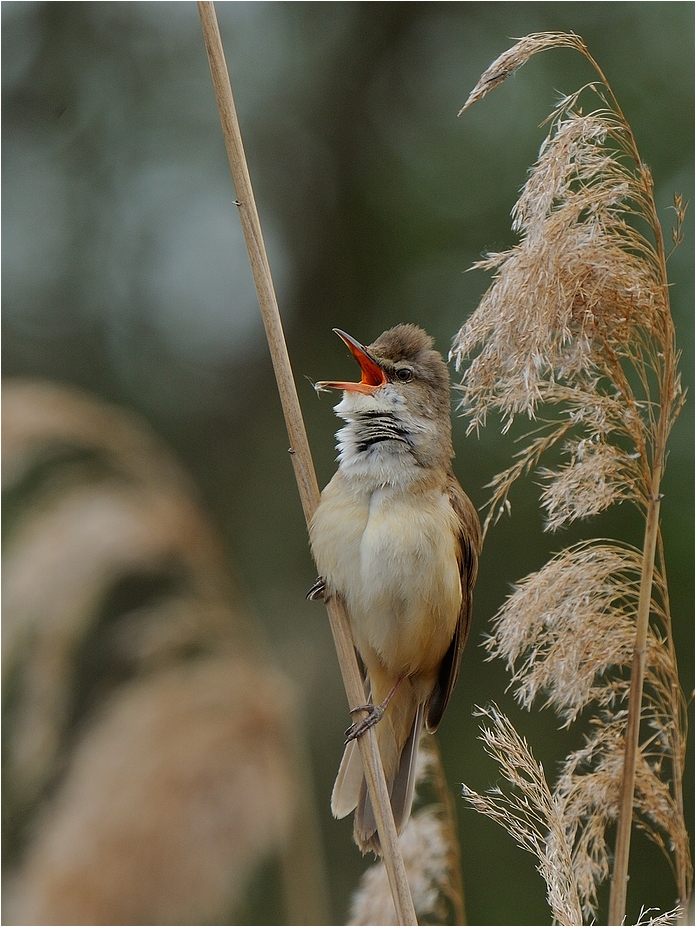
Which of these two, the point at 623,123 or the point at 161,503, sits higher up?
the point at 623,123

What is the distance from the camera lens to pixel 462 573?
253cm

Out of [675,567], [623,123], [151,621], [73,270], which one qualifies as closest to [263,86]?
[73,270]

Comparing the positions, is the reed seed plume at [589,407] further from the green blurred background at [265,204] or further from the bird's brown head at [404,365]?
the green blurred background at [265,204]

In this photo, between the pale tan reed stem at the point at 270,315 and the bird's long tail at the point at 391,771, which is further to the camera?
the bird's long tail at the point at 391,771

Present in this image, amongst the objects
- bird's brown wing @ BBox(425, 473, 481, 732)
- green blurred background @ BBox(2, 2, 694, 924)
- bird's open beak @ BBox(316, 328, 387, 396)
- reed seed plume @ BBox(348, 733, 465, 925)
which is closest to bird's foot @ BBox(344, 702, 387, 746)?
reed seed plume @ BBox(348, 733, 465, 925)

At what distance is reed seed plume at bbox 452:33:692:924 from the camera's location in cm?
161

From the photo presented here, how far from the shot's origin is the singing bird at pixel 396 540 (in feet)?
7.59

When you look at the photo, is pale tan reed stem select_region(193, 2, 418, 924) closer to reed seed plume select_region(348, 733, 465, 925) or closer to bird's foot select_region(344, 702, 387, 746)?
bird's foot select_region(344, 702, 387, 746)

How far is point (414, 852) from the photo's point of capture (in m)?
2.08

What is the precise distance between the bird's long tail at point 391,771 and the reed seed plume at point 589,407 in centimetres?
75

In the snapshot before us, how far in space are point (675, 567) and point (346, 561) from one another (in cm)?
289

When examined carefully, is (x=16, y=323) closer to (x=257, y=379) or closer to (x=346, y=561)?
(x=257, y=379)

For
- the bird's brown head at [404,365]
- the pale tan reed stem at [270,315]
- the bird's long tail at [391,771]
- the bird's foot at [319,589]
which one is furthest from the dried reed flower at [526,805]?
the bird's brown head at [404,365]

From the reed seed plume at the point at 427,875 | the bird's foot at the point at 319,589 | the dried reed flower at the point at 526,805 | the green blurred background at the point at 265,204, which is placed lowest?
the reed seed plume at the point at 427,875
